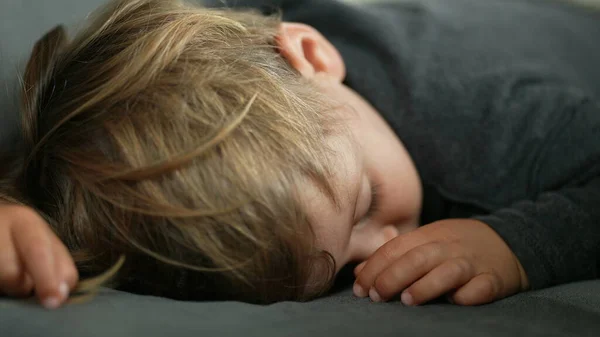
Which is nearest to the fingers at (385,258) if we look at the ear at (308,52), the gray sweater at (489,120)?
the gray sweater at (489,120)

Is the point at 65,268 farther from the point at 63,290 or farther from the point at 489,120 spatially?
the point at 489,120

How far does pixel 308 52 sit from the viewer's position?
0.93 meters

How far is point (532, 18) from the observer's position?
1.25 meters

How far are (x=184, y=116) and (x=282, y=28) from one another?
315mm

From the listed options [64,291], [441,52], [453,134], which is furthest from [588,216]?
[64,291]

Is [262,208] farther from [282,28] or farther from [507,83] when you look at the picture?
[507,83]

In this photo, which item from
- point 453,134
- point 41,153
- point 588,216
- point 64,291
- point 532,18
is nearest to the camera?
point 64,291

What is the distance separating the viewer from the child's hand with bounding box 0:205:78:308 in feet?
1.81

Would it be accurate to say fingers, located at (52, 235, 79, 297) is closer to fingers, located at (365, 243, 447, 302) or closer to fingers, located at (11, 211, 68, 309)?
fingers, located at (11, 211, 68, 309)

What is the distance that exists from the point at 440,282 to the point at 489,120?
1.21ft

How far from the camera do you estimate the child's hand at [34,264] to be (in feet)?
1.81

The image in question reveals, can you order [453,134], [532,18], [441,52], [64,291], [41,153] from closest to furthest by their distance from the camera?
[64,291] → [41,153] → [453,134] → [441,52] → [532,18]

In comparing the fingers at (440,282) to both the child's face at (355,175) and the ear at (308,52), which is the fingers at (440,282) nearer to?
the child's face at (355,175)

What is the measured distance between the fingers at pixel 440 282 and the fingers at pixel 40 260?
0.30 m
